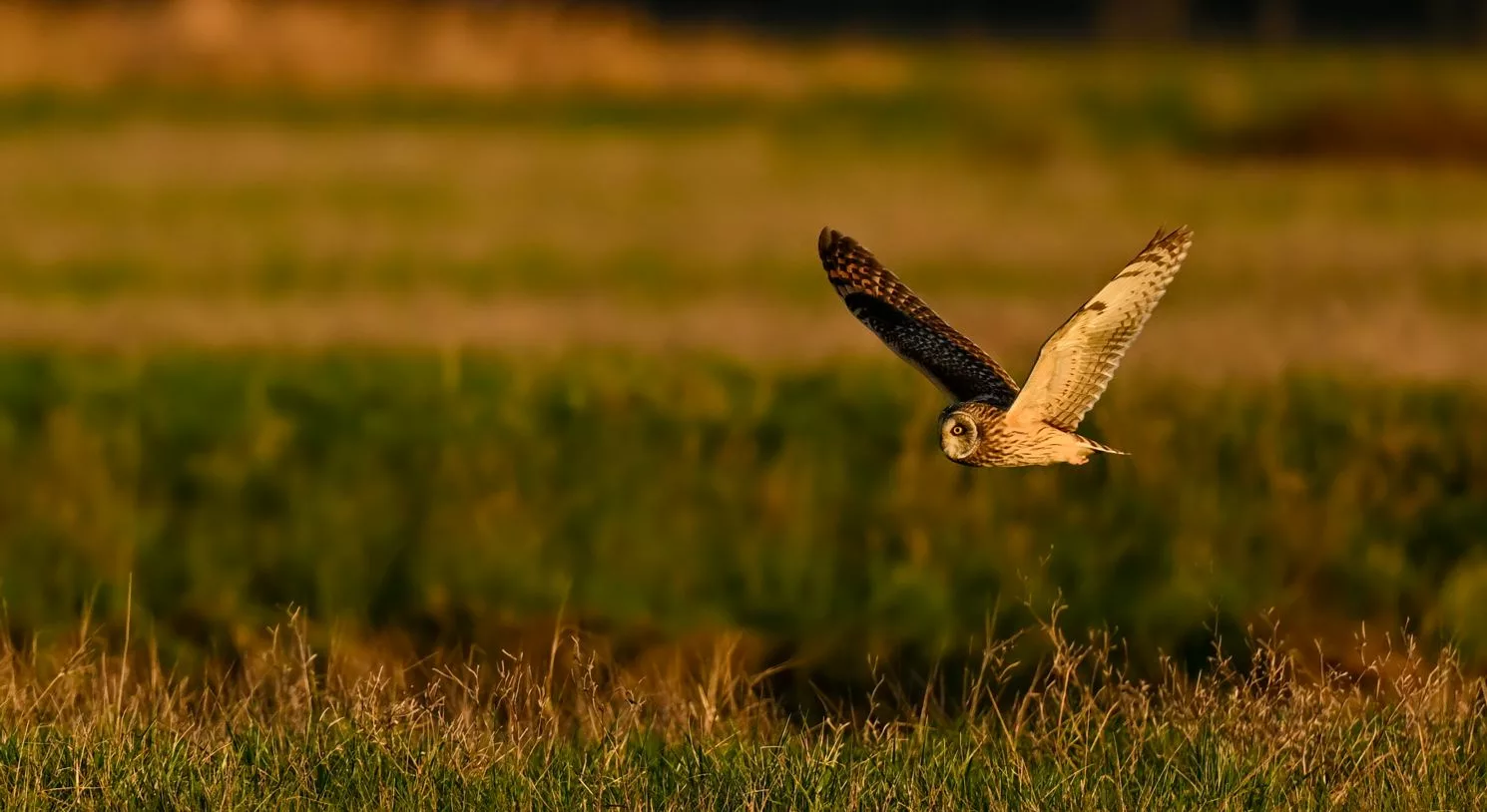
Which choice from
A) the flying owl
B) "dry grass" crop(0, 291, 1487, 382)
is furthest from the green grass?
the flying owl

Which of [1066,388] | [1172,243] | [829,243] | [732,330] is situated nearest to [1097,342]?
[1066,388]

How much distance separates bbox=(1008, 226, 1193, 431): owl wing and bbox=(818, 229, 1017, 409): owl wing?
25 centimetres

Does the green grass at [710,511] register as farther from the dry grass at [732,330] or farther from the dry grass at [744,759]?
the dry grass at [744,759]

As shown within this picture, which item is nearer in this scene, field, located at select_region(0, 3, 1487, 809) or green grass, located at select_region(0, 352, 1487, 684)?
field, located at select_region(0, 3, 1487, 809)

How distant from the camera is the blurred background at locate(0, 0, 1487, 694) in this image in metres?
11.2

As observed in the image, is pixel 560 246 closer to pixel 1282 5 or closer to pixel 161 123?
pixel 161 123

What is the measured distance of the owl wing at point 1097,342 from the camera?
5.73 m

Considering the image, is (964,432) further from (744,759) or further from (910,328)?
(744,759)

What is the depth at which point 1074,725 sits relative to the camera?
6.47m

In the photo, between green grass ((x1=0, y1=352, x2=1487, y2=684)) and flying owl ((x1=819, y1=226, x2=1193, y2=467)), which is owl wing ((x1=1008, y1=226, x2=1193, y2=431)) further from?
green grass ((x1=0, y1=352, x2=1487, y2=684))

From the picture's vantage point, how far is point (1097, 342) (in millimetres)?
5883

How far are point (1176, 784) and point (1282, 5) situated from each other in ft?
162

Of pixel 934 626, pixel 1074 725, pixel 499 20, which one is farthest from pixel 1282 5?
pixel 1074 725

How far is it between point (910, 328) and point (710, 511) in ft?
17.3
